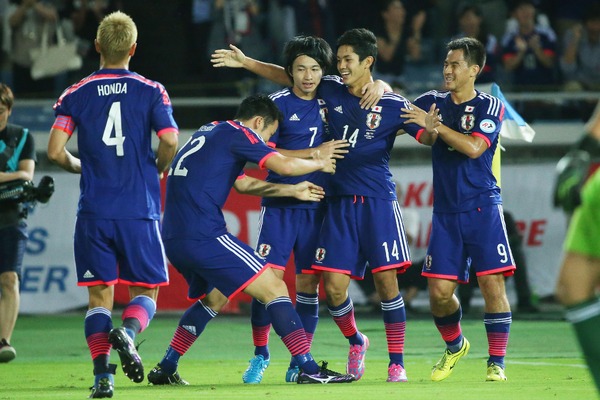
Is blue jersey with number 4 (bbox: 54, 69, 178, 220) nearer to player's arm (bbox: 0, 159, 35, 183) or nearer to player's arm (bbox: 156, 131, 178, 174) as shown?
player's arm (bbox: 156, 131, 178, 174)

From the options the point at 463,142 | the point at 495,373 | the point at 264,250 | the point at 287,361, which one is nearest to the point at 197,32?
the point at 287,361

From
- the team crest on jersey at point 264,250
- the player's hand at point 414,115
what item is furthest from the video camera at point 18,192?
the player's hand at point 414,115

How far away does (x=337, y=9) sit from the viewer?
17.8 meters

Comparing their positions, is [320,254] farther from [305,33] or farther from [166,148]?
[305,33]

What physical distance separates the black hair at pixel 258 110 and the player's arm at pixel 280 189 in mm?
453

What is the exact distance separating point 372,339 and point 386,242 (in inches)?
158

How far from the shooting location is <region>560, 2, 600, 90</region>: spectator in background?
17547 millimetres

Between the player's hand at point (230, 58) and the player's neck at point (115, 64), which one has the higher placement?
the player's hand at point (230, 58)

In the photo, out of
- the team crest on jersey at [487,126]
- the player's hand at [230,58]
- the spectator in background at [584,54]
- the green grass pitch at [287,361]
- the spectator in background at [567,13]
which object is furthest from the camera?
the spectator in background at [567,13]

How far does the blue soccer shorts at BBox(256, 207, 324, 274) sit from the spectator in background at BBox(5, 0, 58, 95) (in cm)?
911

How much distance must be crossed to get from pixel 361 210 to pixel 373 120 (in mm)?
682

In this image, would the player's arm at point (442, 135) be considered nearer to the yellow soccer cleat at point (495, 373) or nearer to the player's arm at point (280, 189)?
the player's arm at point (280, 189)

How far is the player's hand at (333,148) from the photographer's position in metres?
7.92

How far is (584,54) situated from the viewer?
57.9ft
